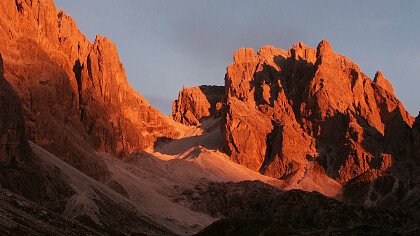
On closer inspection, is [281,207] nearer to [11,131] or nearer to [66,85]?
[66,85]

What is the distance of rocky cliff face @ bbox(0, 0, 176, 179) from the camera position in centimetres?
13388

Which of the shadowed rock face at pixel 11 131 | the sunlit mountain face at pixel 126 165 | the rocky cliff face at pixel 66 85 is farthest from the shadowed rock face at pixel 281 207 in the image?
the shadowed rock face at pixel 11 131

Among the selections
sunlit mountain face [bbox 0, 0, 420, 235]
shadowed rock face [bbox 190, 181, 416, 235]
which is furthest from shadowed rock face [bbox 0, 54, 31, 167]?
shadowed rock face [bbox 190, 181, 416, 235]

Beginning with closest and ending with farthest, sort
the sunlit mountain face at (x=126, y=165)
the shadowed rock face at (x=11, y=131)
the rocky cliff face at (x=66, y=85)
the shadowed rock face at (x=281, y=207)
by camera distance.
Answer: the shadowed rock face at (x=11, y=131)
the sunlit mountain face at (x=126, y=165)
the shadowed rock face at (x=281, y=207)
the rocky cliff face at (x=66, y=85)

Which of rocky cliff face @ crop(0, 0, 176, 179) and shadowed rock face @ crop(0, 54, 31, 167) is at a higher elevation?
rocky cliff face @ crop(0, 0, 176, 179)

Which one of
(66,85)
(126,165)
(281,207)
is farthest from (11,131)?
(126,165)

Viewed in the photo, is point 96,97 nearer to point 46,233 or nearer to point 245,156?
point 245,156

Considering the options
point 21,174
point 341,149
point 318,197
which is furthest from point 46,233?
point 341,149

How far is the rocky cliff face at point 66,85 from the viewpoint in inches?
5271

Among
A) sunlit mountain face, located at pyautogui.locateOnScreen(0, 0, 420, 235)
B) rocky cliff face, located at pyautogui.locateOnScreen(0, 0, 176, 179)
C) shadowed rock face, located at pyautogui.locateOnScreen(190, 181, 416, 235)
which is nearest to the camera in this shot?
sunlit mountain face, located at pyautogui.locateOnScreen(0, 0, 420, 235)

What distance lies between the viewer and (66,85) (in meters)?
154

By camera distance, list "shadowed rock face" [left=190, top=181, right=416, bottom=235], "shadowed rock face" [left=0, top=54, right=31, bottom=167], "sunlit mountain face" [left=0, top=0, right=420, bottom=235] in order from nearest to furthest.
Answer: "shadowed rock face" [left=0, top=54, right=31, bottom=167]
"sunlit mountain face" [left=0, top=0, right=420, bottom=235]
"shadowed rock face" [left=190, top=181, right=416, bottom=235]

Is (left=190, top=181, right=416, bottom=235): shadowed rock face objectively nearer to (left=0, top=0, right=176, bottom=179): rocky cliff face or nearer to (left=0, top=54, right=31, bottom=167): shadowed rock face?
(left=0, top=0, right=176, bottom=179): rocky cliff face

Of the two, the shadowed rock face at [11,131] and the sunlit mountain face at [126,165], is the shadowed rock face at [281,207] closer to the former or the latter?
the sunlit mountain face at [126,165]
